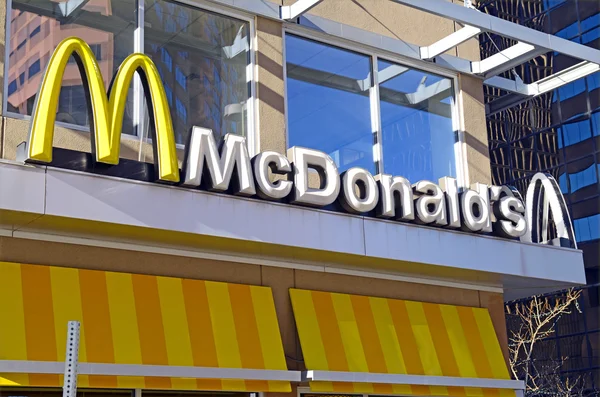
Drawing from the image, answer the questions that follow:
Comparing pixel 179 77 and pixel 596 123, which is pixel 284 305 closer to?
pixel 179 77

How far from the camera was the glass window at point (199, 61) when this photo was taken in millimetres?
11602

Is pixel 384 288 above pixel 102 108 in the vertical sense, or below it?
below


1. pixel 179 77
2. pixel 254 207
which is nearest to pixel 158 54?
pixel 179 77

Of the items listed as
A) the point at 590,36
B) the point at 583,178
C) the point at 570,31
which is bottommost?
the point at 583,178

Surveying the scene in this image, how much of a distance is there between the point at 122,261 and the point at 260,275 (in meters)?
1.90

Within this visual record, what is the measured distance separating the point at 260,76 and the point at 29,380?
17.3ft

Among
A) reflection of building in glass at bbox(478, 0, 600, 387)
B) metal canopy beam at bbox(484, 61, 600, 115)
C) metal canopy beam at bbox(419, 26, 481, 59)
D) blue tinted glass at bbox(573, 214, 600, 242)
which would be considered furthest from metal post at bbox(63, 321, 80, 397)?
blue tinted glass at bbox(573, 214, 600, 242)

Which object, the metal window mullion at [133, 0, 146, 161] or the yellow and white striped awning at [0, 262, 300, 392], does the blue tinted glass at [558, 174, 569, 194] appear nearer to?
the yellow and white striped awning at [0, 262, 300, 392]

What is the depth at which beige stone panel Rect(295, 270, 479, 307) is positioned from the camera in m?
11.9

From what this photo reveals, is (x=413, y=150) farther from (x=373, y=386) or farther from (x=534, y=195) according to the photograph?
(x=373, y=386)

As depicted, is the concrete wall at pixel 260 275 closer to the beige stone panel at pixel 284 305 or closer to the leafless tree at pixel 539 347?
the beige stone panel at pixel 284 305

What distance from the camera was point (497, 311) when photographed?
1392 centimetres

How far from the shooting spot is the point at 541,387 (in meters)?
34.5

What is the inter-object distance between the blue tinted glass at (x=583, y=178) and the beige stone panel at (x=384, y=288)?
34.7m
